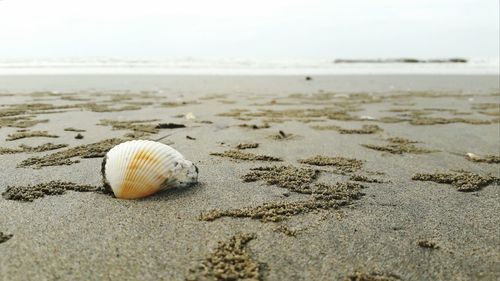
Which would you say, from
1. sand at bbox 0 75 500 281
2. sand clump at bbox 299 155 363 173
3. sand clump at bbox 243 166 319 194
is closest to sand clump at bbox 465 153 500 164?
sand at bbox 0 75 500 281

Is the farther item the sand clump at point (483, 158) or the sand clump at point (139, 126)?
the sand clump at point (139, 126)

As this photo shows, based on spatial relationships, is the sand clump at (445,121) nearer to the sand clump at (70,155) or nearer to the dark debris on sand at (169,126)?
the dark debris on sand at (169,126)

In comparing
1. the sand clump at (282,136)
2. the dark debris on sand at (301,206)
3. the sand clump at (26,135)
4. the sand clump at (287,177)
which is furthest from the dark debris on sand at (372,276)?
the sand clump at (26,135)

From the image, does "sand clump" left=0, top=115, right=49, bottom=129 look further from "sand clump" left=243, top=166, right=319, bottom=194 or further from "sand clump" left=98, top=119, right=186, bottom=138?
"sand clump" left=243, top=166, right=319, bottom=194

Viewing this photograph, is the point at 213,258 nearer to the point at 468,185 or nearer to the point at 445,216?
the point at 445,216

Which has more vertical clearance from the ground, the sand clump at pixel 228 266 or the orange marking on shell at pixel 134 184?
the orange marking on shell at pixel 134 184

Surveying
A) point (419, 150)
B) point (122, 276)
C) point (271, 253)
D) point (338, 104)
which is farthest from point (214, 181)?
point (338, 104)
